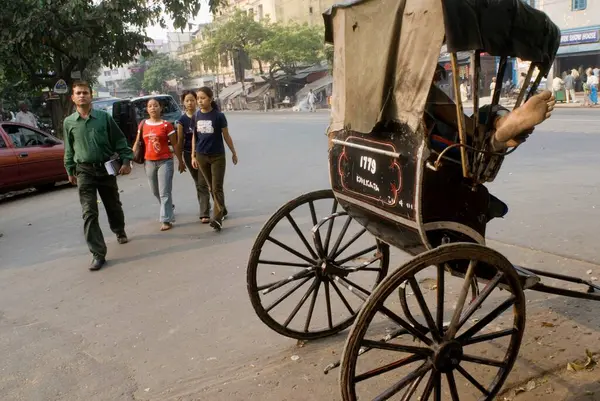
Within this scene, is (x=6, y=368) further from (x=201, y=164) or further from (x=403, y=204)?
(x=201, y=164)

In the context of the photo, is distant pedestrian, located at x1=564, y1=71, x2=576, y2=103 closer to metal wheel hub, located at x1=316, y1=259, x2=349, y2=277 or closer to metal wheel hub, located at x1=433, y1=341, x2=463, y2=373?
metal wheel hub, located at x1=316, y1=259, x2=349, y2=277

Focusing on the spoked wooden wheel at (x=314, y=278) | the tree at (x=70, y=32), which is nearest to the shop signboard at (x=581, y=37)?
the tree at (x=70, y=32)

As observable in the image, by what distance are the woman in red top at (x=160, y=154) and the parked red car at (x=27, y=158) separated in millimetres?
4326

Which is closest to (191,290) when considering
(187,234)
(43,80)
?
(187,234)

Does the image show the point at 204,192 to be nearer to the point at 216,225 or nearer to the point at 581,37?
the point at 216,225

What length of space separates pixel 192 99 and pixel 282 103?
→ 124ft

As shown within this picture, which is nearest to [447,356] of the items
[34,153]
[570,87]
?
[34,153]

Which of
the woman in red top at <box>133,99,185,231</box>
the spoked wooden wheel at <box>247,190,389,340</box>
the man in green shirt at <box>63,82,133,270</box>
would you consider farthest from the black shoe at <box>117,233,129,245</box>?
the spoked wooden wheel at <box>247,190,389,340</box>

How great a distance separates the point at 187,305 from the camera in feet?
14.0

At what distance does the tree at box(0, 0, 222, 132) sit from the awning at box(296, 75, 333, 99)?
86.7ft

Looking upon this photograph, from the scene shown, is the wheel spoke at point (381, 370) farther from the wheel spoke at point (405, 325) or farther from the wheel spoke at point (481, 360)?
the wheel spoke at point (481, 360)

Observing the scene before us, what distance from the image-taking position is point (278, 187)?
8625 millimetres

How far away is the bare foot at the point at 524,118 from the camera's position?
2234 millimetres

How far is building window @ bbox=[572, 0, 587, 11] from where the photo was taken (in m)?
25.8
